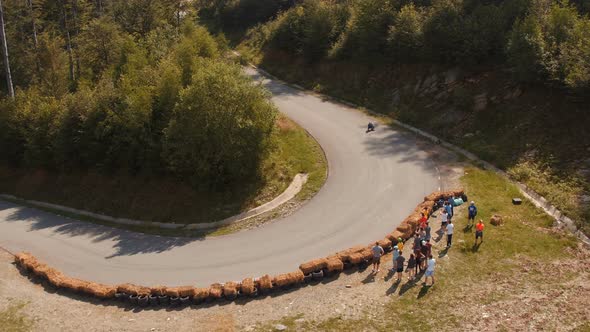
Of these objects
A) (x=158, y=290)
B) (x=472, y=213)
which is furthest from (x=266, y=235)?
(x=472, y=213)

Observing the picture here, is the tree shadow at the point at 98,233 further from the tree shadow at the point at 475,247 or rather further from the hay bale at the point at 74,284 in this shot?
the tree shadow at the point at 475,247

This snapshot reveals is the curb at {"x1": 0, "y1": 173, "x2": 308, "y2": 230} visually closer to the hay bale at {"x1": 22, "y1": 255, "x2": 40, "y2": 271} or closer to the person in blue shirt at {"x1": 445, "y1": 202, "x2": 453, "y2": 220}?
the hay bale at {"x1": 22, "y1": 255, "x2": 40, "y2": 271}

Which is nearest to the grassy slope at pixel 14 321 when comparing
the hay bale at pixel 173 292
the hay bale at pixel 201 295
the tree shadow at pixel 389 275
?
the hay bale at pixel 173 292

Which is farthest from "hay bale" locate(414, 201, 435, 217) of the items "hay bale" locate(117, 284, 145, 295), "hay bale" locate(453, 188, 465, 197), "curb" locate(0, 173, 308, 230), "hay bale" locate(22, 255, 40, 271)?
"hay bale" locate(22, 255, 40, 271)

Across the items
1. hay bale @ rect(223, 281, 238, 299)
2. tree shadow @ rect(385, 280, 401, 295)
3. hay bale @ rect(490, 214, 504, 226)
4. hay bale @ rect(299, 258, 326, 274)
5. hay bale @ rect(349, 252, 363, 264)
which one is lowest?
hay bale @ rect(223, 281, 238, 299)

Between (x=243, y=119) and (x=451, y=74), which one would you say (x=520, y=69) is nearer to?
(x=451, y=74)
